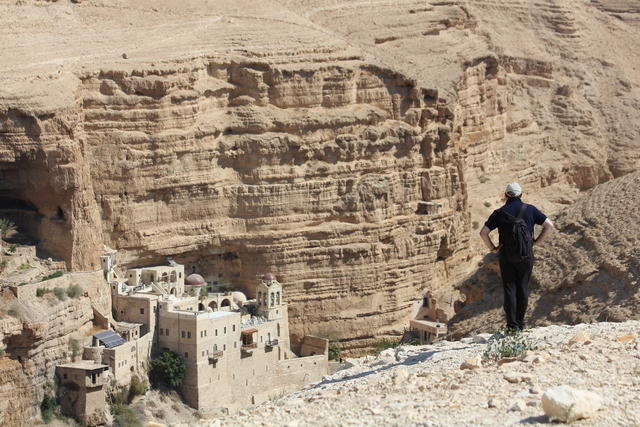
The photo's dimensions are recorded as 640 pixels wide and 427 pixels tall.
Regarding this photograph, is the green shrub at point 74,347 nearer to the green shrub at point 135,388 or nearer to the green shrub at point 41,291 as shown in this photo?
the green shrub at point 41,291

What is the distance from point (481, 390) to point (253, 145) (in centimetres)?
2851

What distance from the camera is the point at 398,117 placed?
4828cm

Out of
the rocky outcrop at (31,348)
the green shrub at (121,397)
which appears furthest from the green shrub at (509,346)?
the green shrub at (121,397)

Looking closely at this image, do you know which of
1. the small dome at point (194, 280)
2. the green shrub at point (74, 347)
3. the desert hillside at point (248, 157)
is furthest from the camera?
the small dome at point (194, 280)

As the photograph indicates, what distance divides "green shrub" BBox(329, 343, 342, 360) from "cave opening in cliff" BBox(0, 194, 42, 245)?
30.9ft

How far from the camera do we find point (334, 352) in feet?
145

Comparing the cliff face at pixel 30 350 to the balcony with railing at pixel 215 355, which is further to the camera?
the balcony with railing at pixel 215 355

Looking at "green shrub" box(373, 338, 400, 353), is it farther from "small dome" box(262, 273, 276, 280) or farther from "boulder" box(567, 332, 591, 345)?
"boulder" box(567, 332, 591, 345)

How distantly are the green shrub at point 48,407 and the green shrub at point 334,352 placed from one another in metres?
10.6

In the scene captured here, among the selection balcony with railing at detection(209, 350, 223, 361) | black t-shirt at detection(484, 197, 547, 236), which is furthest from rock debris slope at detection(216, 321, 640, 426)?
balcony with railing at detection(209, 350, 223, 361)

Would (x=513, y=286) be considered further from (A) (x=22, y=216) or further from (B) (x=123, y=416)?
(A) (x=22, y=216)

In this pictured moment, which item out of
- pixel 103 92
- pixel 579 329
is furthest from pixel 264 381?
pixel 579 329

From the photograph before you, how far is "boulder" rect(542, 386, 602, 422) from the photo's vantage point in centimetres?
1454

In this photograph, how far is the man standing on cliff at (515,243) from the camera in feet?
62.7
